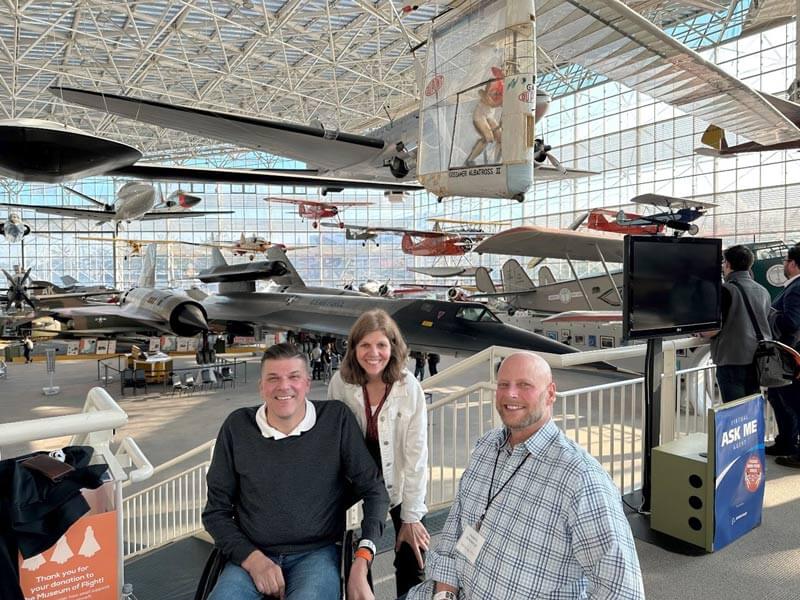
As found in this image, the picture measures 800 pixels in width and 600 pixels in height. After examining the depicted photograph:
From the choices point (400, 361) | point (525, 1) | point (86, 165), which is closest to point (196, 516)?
point (86, 165)

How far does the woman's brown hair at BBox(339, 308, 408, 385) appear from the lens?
7.77 feet

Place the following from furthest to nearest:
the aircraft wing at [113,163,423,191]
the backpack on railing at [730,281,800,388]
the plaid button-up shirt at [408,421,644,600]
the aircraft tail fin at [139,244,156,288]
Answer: the aircraft tail fin at [139,244,156,288], the aircraft wing at [113,163,423,191], the backpack on railing at [730,281,800,388], the plaid button-up shirt at [408,421,644,600]

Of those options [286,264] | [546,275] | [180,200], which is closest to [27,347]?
[180,200]

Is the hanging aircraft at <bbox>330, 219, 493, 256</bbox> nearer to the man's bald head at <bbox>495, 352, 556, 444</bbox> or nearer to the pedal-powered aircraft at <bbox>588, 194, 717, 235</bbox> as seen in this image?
the pedal-powered aircraft at <bbox>588, 194, 717, 235</bbox>

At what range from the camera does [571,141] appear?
28.3 meters

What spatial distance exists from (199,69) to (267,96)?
211 inches

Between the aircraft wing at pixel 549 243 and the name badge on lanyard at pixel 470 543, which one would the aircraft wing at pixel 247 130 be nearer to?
the aircraft wing at pixel 549 243

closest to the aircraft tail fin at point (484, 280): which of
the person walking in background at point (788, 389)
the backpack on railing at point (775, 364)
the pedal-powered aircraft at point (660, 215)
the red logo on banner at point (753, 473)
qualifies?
the pedal-powered aircraft at point (660, 215)

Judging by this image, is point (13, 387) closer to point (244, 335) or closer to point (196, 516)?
point (244, 335)

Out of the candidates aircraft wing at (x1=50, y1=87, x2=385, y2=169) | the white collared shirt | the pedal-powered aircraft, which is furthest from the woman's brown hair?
the pedal-powered aircraft

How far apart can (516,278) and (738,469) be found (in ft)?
50.4

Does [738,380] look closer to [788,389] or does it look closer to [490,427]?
[788,389]

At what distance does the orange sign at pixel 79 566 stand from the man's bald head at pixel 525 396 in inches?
52.0

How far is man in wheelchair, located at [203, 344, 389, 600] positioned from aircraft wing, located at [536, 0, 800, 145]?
11.8ft
